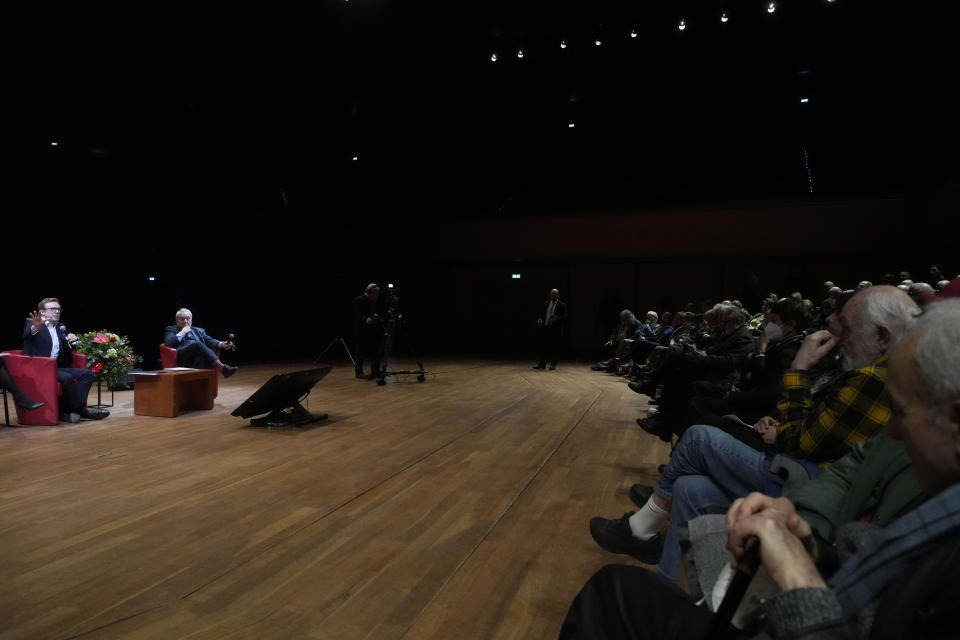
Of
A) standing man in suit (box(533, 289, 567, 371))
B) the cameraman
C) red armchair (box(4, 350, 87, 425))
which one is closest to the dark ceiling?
red armchair (box(4, 350, 87, 425))

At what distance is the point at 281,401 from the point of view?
4.61 metres

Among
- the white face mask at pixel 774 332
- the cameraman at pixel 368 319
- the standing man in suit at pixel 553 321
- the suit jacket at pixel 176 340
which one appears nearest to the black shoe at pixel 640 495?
the white face mask at pixel 774 332

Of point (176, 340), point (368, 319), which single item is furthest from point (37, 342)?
point (368, 319)

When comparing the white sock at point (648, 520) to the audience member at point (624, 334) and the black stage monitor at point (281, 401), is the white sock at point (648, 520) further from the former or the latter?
the audience member at point (624, 334)

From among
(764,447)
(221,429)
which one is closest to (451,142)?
(221,429)

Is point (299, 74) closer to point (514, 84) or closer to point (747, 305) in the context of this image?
point (514, 84)

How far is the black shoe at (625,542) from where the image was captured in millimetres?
2164

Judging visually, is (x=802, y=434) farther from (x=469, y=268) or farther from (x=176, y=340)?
(x=469, y=268)

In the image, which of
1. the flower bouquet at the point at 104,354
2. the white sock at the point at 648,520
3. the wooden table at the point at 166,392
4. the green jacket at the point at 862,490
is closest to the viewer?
the green jacket at the point at 862,490

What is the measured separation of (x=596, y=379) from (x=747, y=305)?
12.1ft

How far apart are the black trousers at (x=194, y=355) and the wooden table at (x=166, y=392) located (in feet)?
1.64

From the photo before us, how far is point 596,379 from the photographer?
8.30 m

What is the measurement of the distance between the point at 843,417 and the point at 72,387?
5.61 meters

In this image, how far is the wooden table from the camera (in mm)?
5008
